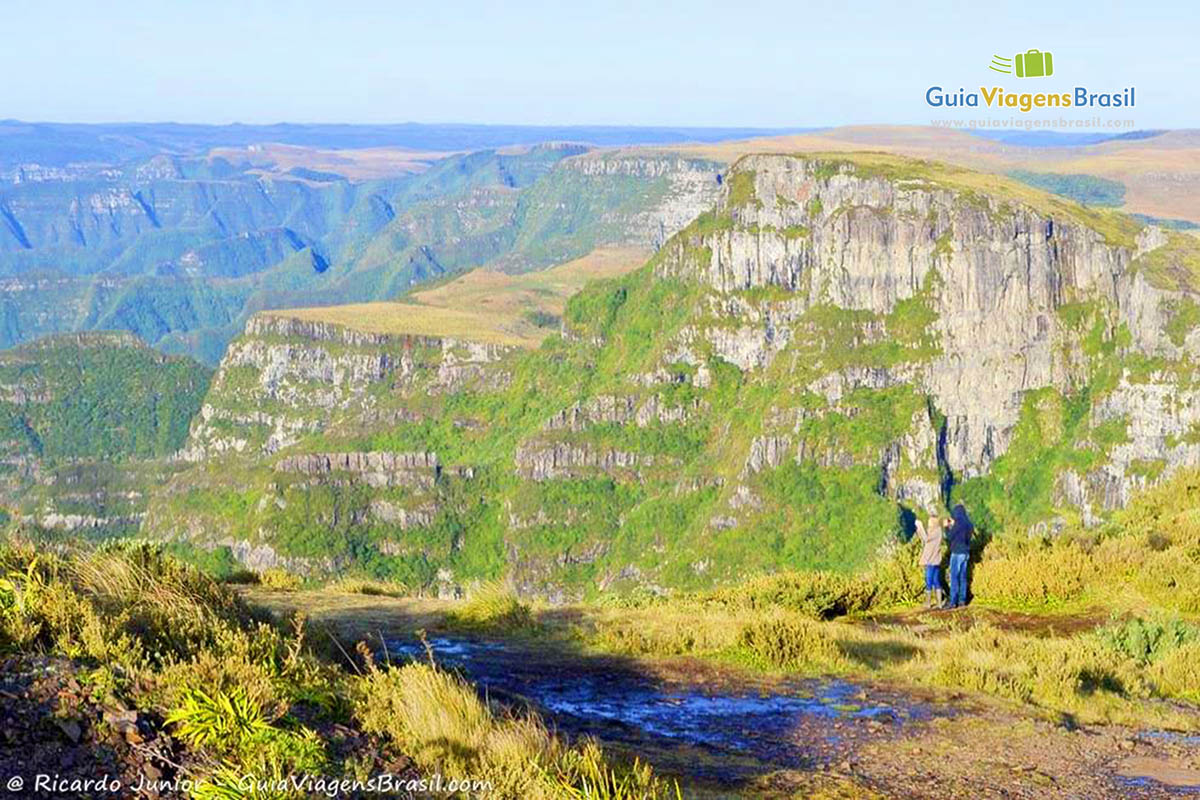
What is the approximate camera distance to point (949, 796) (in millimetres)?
11438

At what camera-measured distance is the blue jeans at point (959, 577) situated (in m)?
22.8

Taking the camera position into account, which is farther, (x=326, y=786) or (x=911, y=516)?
(x=911, y=516)

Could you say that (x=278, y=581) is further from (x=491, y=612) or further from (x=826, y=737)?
(x=826, y=737)

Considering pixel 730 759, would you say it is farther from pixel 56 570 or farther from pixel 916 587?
pixel 916 587

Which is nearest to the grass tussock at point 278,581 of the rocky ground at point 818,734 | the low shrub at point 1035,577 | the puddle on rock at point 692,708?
the rocky ground at point 818,734

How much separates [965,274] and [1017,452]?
23906 millimetres

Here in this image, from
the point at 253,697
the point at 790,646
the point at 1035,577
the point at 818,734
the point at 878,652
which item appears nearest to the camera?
the point at 253,697

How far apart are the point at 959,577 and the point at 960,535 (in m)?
0.70

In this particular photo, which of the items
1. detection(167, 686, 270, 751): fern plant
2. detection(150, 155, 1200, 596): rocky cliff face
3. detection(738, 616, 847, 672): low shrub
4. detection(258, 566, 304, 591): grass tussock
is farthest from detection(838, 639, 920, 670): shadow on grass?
detection(150, 155, 1200, 596): rocky cliff face

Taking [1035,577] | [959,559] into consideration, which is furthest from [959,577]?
→ [1035,577]

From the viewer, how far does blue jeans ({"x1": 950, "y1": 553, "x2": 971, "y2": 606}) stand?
74.6 ft

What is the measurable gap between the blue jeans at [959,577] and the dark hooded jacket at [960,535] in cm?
9

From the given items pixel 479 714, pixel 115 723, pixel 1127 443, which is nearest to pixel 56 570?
pixel 115 723

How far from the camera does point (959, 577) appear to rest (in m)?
22.9
